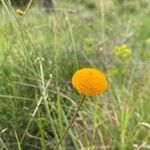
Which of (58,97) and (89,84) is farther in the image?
(58,97)

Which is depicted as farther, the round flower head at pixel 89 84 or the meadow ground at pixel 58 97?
the meadow ground at pixel 58 97

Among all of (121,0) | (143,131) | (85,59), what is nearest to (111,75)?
(85,59)

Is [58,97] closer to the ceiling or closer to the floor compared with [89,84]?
closer to the floor

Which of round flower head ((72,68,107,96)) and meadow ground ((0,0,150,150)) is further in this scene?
meadow ground ((0,0,150,150))

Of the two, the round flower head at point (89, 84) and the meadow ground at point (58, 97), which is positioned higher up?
Answer: the round flower head at point (89, 84)

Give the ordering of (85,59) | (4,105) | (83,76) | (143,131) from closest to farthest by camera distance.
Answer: (83,76) < (4,105) < (143,131) < (85,59)

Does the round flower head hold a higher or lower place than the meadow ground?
higher

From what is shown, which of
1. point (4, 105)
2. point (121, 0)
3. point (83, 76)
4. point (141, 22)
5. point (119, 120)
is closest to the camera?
point (83, 76)

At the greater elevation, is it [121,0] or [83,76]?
[83,76]

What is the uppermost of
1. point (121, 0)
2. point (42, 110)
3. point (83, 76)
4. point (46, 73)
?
point (83, 76)

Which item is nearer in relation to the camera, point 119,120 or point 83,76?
point 83,76

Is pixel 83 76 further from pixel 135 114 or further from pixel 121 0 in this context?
pixel 121 0
